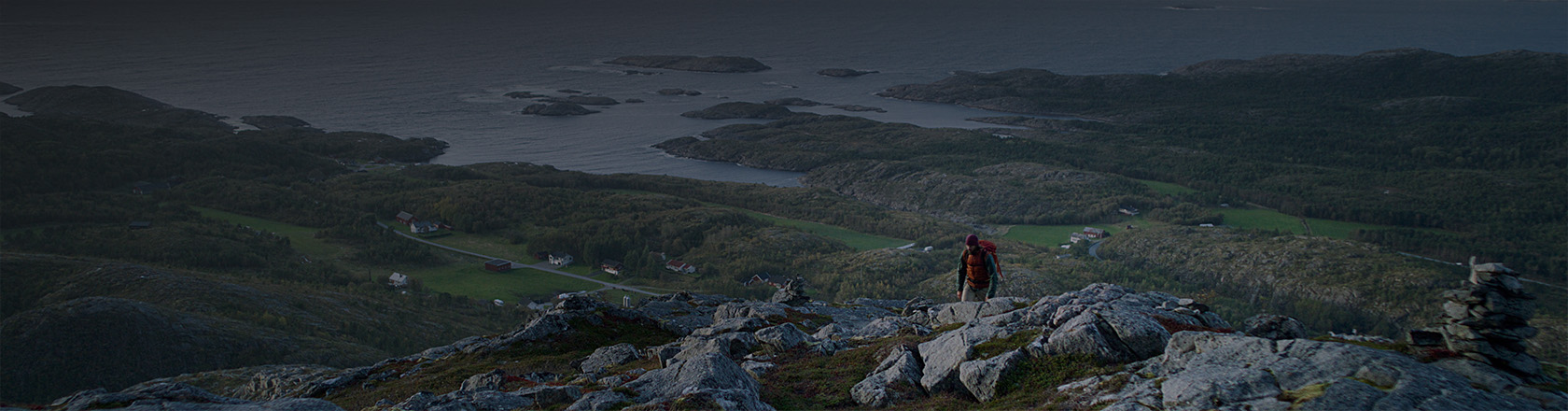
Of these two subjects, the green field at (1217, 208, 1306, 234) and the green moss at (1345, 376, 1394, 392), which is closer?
the green moss at (1345, 376, 1394, 392)

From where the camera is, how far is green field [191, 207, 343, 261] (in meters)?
59.5

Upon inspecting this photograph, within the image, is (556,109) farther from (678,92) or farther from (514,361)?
(514,361)

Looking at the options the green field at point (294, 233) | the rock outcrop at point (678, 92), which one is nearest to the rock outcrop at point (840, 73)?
the rock outcrop at point (678, 92)

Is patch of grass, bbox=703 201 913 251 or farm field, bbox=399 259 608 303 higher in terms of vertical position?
patch of grass, bbox=703 201 913 251

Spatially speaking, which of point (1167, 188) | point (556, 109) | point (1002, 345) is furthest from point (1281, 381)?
point (556, 109)

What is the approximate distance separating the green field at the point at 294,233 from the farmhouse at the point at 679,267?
25.7 meters

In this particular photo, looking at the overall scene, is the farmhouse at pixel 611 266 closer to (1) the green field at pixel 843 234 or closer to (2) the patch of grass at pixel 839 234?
(2) the patch of grass at pixel 839 234

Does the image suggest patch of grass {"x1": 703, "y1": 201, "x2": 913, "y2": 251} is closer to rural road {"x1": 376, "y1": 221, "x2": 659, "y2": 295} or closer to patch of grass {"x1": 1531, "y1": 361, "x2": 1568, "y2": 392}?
rural road {"x1": 376, "y1": 221, "x2": 659, "y2": 295}

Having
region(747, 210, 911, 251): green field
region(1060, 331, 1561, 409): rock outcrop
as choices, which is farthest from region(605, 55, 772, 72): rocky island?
region(1060, 331, 1561, 409): rock outcrop

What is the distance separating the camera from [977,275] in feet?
67.2

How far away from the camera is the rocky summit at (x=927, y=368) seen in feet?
32.7

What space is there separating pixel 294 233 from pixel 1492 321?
2927 inches

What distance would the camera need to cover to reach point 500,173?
87.7 meters

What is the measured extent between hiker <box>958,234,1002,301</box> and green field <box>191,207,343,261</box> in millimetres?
54605
